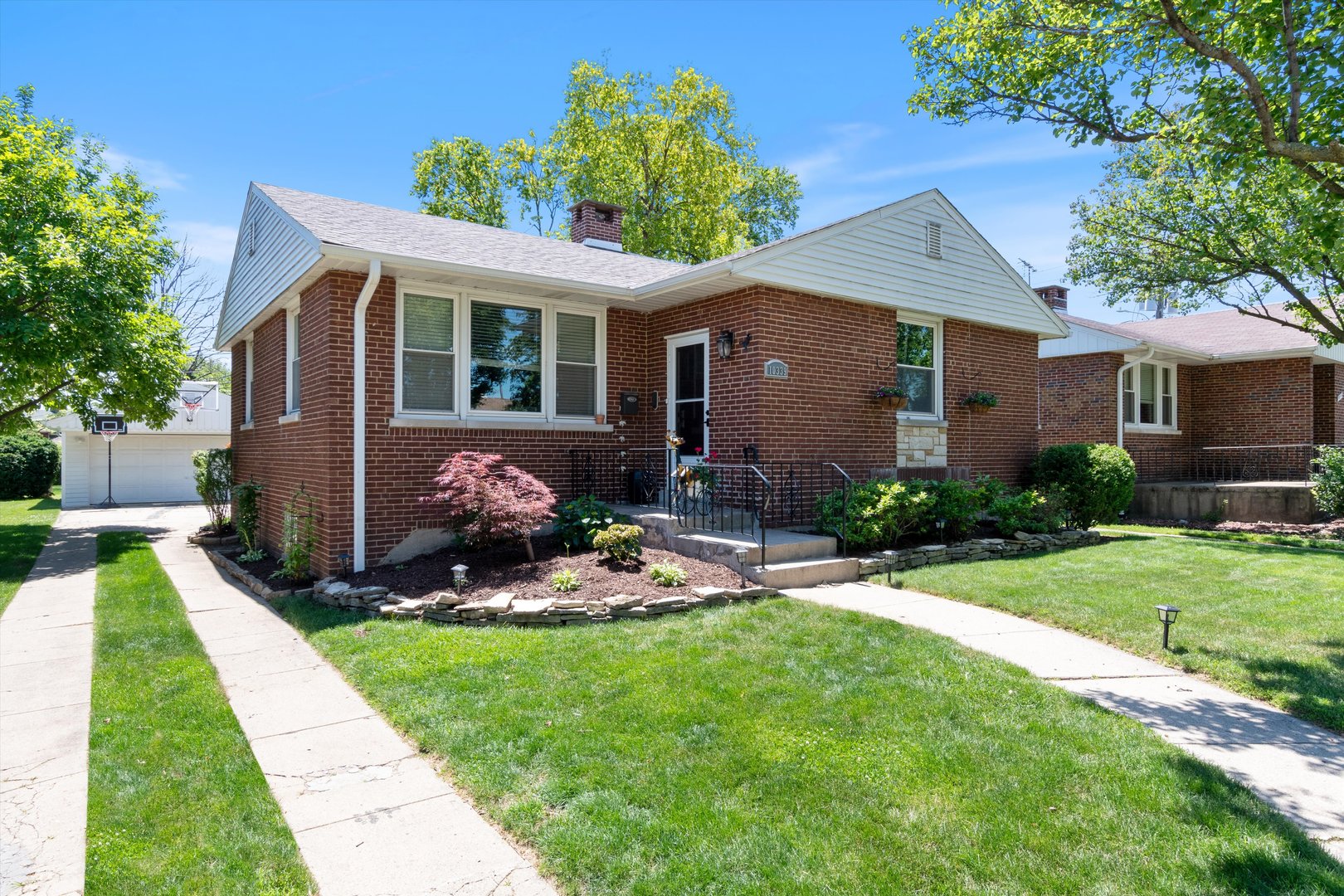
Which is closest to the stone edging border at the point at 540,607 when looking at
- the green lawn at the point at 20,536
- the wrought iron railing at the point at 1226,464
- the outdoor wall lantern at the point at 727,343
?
the outdoor wall lantern at the point at 727,343

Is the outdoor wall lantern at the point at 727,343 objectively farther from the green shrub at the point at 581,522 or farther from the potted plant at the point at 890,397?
the green shrub at the point at 581,522

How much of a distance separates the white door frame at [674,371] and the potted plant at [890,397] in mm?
2390

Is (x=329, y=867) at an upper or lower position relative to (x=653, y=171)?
lower

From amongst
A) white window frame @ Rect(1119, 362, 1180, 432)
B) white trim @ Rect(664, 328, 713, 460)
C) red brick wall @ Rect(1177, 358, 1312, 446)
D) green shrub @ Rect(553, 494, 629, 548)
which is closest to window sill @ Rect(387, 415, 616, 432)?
white trim @ Rect(664, 328, 713, 460)

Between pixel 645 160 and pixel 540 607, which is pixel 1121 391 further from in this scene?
pixel 645 160

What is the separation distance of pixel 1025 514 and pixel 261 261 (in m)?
11.6

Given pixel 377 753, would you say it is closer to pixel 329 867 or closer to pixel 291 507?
pixel 329 867

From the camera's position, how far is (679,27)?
41.3ft

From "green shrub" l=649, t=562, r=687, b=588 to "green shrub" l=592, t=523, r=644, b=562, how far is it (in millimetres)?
472

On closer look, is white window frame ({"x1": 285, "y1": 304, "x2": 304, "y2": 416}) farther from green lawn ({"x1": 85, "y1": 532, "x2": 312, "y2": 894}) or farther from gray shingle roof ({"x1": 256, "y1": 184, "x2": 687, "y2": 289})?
green lawn ({"x1": 85, "y1": 532, "x2": 312, "y2": 894})

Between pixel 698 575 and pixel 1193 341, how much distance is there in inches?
648

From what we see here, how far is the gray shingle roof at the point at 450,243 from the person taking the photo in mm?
7977

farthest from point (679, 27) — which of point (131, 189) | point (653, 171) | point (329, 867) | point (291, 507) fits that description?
point (653, 171)

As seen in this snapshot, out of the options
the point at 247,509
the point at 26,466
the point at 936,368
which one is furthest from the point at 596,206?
the point at 26,466
